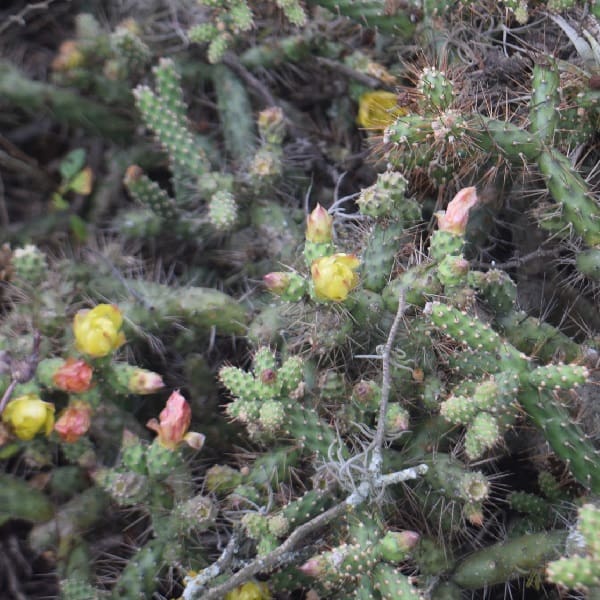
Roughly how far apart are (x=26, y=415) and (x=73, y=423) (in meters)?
0.12

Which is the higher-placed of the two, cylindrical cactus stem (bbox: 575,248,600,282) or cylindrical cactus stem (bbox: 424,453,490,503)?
cylindrical cactus stem (bbox: 575,248,600,282)

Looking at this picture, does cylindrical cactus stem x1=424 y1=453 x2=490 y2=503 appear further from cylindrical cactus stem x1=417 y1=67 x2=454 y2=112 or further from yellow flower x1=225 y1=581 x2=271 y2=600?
cylindrical cactus stem x1=417 y1=67 x2=454 y2=112

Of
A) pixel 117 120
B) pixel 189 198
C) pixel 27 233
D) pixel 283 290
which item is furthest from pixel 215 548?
pixel 117 120

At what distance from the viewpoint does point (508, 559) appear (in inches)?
66.1

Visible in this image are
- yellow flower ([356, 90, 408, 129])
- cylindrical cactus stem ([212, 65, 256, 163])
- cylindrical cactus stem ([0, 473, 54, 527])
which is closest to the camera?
cylindrical cactus stem ([0, 473, 54, 527])

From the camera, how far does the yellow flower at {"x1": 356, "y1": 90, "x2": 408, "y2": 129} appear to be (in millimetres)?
2156

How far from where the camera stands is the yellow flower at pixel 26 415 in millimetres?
1788

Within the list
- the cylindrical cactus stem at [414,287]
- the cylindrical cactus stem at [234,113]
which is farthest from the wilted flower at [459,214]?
the cylindrical cactus stem at [234,113]

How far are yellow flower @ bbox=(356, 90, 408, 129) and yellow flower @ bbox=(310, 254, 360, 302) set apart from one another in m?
0.67

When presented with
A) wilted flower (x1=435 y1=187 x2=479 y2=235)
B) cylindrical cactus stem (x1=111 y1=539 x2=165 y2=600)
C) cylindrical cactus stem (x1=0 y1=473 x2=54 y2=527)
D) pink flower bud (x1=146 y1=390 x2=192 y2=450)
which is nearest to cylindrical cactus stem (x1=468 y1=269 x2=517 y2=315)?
wilted flower (x1=435 y1=187 x2=479 y2=235)

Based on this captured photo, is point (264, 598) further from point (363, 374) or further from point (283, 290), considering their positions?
point (283, 290)

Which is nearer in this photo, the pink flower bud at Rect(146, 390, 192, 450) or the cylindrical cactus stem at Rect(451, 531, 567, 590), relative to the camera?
the cylindrical cactus stem at Rect(451, 531, 567, 590)

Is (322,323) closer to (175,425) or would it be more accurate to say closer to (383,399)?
(383,399)

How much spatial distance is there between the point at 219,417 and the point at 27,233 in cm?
107
